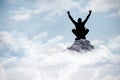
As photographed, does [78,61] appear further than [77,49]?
No

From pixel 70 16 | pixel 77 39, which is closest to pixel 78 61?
A: pixel 77 39

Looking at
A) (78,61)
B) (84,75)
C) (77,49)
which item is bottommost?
(84,75)

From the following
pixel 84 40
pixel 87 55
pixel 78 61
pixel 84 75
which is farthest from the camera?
pixel 84 40

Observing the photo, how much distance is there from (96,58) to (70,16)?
554cm

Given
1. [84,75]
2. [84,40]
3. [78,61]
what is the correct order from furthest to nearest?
[84,40]
[78,61]
[84,75]

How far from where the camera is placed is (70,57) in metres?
22.6

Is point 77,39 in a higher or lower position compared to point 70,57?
higher

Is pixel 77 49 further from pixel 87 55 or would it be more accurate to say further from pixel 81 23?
pixel 81 23

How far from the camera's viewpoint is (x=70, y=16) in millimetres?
26406

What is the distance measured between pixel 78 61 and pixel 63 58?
1.35 m

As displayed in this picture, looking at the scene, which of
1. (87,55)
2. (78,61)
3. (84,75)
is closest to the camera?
(84,75)

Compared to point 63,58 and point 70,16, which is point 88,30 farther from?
point 63,58

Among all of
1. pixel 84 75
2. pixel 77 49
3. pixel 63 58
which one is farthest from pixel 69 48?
pixel 84 75

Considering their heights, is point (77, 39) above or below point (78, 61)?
above
